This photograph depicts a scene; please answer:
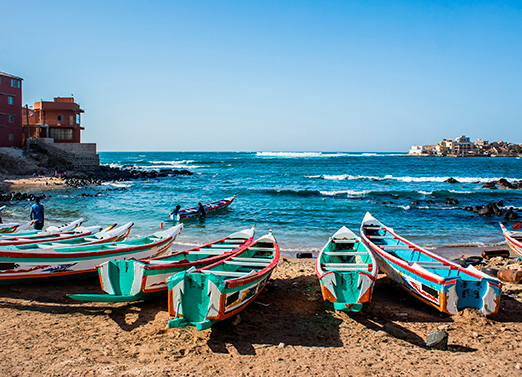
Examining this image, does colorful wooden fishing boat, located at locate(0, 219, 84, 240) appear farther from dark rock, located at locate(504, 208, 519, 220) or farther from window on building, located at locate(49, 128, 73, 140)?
window on building, located at locate(49, 128, 73, 140)

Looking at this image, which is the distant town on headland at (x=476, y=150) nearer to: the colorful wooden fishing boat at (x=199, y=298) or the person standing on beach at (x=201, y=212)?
the person standing on beach at (x=201, y=212)

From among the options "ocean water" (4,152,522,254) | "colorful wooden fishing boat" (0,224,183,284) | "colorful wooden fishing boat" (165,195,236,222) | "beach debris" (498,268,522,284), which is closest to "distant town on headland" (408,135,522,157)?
"ocean water" (4,152,522,254)

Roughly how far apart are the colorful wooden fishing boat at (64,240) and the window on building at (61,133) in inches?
1712

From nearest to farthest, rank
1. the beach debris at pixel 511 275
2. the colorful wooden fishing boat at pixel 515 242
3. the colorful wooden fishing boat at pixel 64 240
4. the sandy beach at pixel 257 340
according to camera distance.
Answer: the sandy beach at pixel 257 340
the colorful wooden fishing boat at pixel 64 240
the beach debris at pixel 511 275
the colorful wooden fishing boat at pixel 515 242

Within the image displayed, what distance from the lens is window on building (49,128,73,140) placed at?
48.7 metres

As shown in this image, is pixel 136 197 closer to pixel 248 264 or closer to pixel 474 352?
pixel 248 264

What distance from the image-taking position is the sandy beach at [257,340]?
208 inches

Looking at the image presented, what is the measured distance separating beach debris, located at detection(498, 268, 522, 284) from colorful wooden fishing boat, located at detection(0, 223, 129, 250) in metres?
10.8

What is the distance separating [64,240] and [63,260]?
1.63 metres

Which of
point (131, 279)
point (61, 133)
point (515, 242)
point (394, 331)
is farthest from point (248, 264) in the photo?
point (61, 133)

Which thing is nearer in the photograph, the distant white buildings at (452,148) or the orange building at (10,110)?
the orange building at (10,110)

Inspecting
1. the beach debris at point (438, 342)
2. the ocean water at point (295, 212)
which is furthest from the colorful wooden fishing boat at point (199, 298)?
the ocean water at point (295, 212)

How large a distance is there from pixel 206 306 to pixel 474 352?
444cm

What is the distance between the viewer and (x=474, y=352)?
5.90 meters
